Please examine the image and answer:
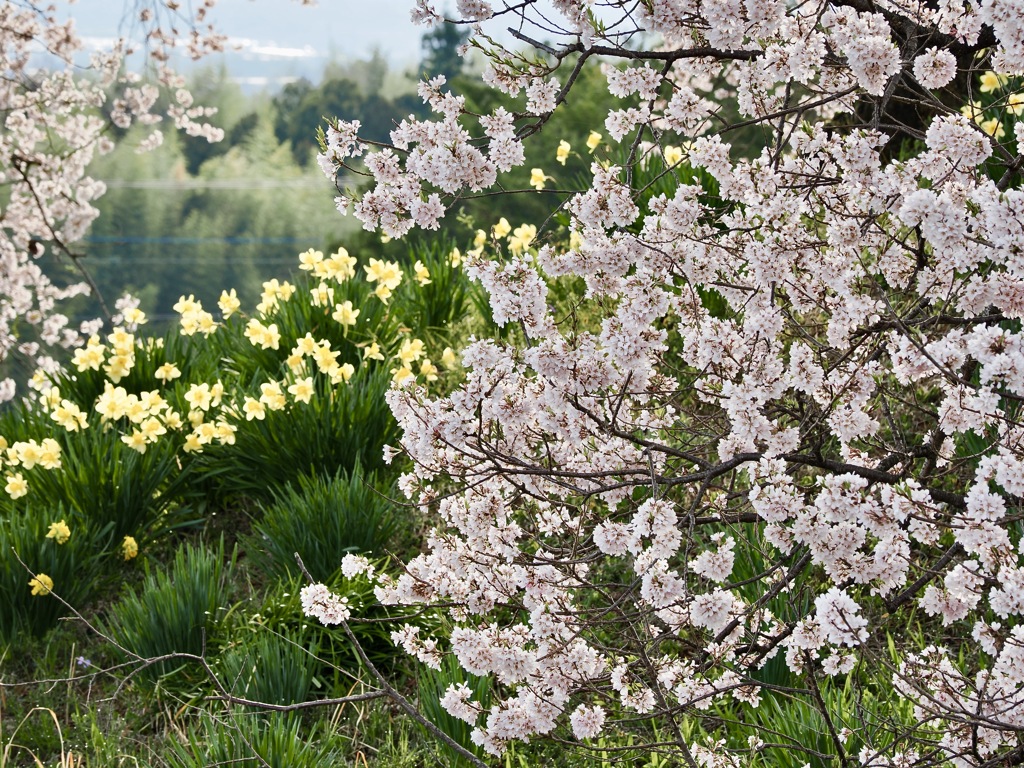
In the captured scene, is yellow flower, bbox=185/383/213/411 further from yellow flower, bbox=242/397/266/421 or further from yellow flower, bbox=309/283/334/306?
yellow flower, bbox=309/283/334/306

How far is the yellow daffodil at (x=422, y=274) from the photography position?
5.61 metres

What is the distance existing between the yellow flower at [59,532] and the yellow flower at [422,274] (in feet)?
7.44

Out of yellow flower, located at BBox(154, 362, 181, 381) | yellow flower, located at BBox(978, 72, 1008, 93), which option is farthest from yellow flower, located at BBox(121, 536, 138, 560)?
yellow flower, located at BBox(978, 72, 1008, 93)

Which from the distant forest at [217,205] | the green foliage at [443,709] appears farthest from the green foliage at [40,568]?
the distant forest at [217,205]

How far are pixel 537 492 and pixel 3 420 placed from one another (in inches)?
143

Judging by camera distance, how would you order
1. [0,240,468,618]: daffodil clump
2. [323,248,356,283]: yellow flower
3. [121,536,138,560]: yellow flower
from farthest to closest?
[323,248,356,283]: yellow flower < [0,240,468,618]: daffodil clump < [121,536,138,560]: yellow flower

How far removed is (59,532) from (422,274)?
2.35 metres

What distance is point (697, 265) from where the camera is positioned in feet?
8.34

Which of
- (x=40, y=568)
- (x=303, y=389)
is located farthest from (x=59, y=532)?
(x=303, y=389)

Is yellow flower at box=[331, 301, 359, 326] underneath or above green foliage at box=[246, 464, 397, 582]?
above

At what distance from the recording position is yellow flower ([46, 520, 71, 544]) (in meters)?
4.12

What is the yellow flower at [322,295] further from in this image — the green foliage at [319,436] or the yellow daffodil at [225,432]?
the yellow daffodil at [225,432]

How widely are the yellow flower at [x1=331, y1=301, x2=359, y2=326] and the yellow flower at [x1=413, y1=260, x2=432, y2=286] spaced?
2.16ft

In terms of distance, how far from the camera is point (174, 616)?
357 centimetres
